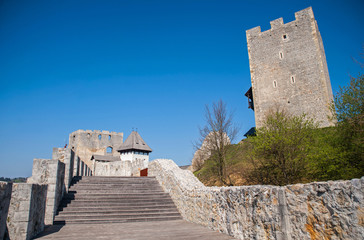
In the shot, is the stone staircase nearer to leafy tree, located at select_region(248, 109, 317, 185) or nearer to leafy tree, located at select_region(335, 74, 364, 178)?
leafy tree, located at select_region(248, 109, 317, 185)

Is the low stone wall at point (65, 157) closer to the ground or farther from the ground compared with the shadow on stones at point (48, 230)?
farther from the ground

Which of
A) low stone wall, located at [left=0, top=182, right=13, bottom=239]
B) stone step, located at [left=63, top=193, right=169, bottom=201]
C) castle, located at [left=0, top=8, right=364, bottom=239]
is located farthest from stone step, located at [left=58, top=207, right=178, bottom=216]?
low stone wall, located at [left=0, top=182, right=13, bottom=239]

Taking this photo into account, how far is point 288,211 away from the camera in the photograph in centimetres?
407

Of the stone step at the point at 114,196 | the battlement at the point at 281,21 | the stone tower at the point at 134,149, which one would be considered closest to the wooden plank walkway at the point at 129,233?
the stone step at the point at 114,196

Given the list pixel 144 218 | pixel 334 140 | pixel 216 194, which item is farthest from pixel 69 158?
pixel 334 140

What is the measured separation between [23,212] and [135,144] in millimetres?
33652

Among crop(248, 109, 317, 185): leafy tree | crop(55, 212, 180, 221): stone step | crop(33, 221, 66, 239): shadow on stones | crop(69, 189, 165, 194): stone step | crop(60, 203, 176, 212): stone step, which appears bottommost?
crop(33, 221, 66, 239): shadow on stones

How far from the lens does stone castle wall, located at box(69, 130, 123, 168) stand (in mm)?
56812

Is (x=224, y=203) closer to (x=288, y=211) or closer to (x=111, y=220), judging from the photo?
(x=288, y=211)

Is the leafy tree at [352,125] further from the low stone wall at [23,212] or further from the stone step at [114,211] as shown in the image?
the low stone wall at [23,212]

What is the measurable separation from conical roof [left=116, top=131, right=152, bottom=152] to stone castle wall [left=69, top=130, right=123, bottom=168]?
69.5 ft

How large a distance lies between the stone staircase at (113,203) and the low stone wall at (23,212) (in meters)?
2.21

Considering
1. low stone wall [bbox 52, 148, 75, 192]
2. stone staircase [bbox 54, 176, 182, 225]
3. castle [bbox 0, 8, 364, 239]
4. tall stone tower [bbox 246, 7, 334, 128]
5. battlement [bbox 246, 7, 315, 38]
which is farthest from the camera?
battlement [bbox 246, 7, 315, 38]

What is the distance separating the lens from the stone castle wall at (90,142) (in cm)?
5681
